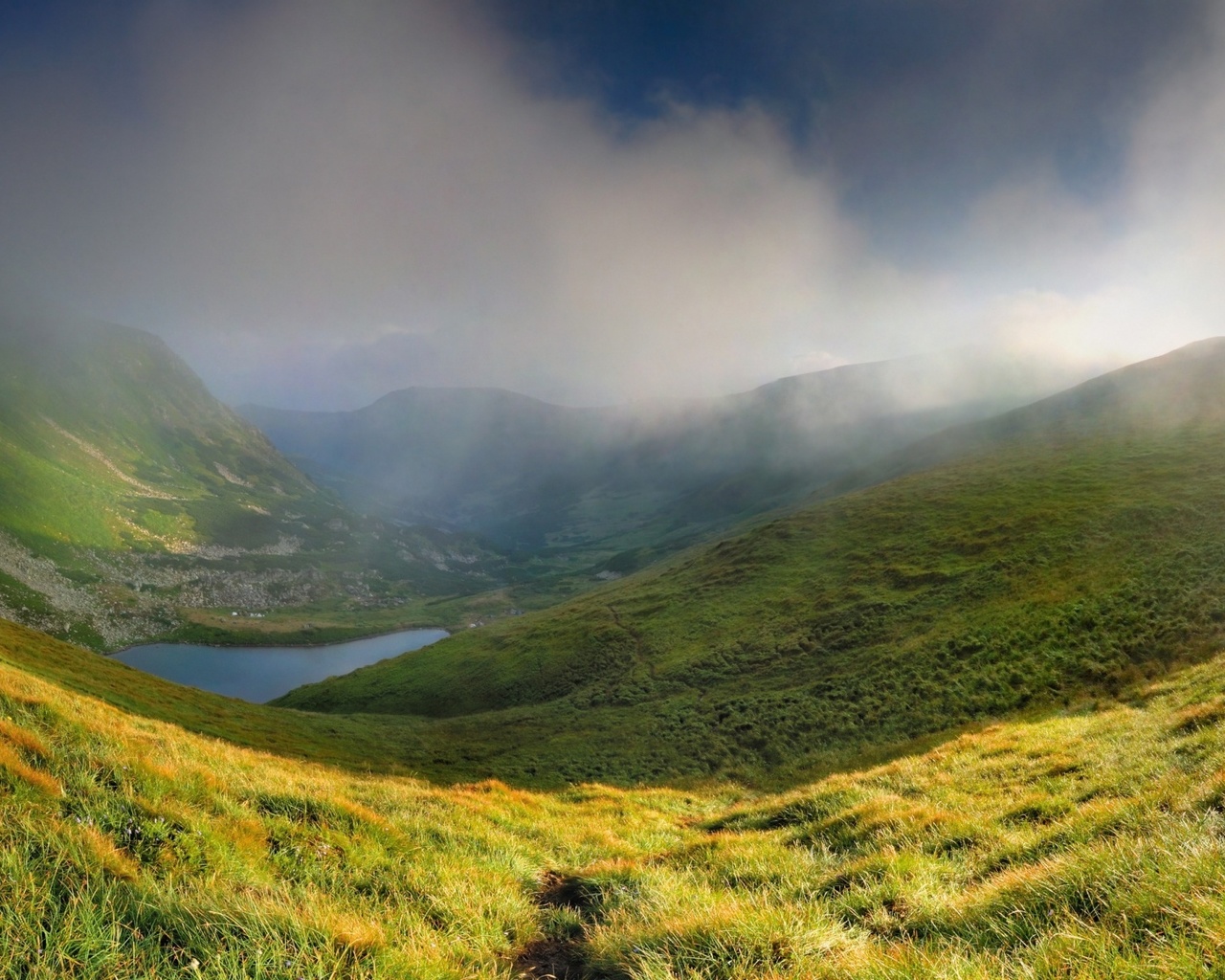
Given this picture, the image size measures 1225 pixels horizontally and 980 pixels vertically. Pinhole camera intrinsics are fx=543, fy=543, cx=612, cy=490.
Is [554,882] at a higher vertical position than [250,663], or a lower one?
higher

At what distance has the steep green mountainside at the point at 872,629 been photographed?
45656mm

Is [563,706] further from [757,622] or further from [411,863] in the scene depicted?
[411,863]

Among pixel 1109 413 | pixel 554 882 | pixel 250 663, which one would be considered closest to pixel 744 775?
pixel 554 882

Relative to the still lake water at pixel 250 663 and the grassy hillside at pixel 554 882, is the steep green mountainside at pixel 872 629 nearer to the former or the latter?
the still lake water at pixel 250 663

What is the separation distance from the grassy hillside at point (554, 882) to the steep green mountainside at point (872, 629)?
3722cm

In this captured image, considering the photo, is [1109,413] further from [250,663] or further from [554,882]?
[250,663]

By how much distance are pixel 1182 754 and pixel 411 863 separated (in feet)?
51.1

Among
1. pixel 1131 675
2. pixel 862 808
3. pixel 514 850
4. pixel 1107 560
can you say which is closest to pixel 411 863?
pixel 514 850

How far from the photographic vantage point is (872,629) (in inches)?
2514

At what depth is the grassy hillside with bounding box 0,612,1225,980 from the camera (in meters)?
3.99

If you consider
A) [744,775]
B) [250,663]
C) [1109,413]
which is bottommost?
[250,663]

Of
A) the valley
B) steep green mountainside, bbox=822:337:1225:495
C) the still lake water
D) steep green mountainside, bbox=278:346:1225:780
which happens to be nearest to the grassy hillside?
the valley

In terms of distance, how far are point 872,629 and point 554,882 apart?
210 feet

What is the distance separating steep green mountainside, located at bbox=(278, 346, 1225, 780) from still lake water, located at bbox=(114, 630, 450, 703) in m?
33.1
